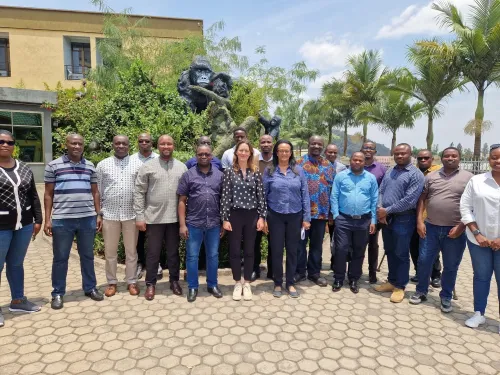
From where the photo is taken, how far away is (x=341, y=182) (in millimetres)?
4035

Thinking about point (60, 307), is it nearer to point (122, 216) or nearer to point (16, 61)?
point (122, 216)

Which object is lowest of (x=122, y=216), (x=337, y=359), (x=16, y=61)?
(x=337, y=359)

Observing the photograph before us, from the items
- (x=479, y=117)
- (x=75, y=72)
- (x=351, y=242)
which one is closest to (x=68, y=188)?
(x=351, y=242)

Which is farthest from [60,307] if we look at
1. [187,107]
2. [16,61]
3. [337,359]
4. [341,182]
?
[16,61]

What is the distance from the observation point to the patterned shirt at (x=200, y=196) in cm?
367

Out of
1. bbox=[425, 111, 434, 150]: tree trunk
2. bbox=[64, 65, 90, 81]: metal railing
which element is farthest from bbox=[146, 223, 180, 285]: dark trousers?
bbox=[64, 65, 90, 81]: metal railing

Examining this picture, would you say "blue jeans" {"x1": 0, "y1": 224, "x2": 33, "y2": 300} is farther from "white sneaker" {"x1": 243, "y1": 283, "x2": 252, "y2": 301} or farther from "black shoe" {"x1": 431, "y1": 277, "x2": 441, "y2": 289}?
"black shoe" {"x1": 431, "y1": 277, "x2": 441, "y2": 289}

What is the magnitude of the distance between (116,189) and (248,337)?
2114 mm

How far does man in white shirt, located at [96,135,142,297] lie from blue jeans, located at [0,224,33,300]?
750mm

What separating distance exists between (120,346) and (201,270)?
1812mm

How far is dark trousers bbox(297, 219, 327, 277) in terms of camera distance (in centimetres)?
424

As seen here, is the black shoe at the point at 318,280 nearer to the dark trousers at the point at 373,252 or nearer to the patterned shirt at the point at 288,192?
the dark trousers at the point at 373,252

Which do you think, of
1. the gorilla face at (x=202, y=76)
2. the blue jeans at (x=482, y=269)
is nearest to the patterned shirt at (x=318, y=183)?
the blue jeans at (x=482, y=269)

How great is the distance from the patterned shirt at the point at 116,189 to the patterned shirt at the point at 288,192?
1.55m
